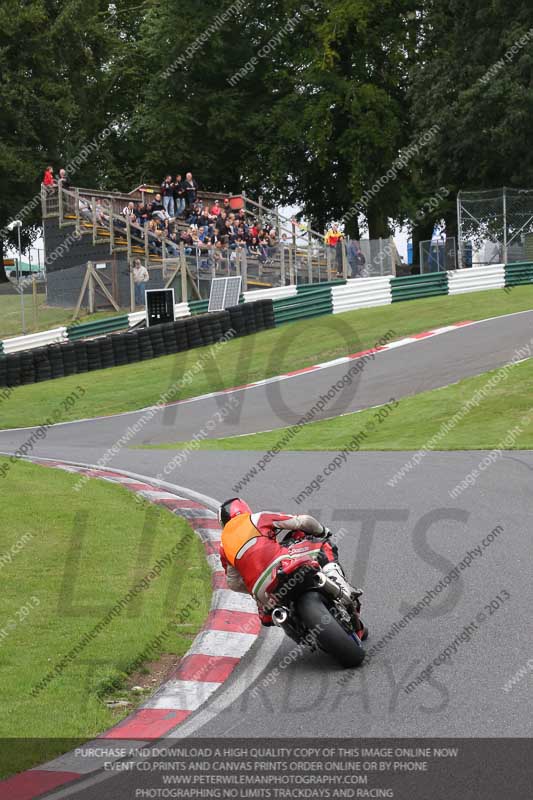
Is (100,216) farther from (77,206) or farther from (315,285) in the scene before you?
(315,285)

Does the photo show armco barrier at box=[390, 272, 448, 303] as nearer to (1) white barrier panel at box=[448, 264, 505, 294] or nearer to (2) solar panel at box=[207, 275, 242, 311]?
(1) white barrier panel at box=[448, 264, 505, 294]

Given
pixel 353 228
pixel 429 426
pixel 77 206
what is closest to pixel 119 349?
pixel 77 206

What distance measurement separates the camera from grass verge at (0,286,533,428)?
23.2 meters

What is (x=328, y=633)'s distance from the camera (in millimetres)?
6473

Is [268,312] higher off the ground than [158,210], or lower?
lower

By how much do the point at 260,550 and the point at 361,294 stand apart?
24.6 metres

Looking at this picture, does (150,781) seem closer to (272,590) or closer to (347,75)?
(272,590)

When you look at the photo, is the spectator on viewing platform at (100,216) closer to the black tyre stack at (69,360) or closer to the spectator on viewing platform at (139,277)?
the spectator on viewing platform at (139,277)

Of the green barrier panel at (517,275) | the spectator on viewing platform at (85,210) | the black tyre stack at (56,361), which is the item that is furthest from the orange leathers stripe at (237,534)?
the spectator on viewing platform at (85,210)

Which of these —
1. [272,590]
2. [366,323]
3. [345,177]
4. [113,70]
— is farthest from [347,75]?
[272,590]

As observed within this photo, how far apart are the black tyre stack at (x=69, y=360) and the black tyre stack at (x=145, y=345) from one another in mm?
1626

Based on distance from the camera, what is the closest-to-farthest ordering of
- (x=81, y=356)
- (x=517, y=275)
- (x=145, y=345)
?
(x=81, y=356) → (x=145, y=345) → (x=517, y=275)

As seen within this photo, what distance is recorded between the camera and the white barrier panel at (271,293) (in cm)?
2981

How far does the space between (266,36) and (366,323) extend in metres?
24.8
